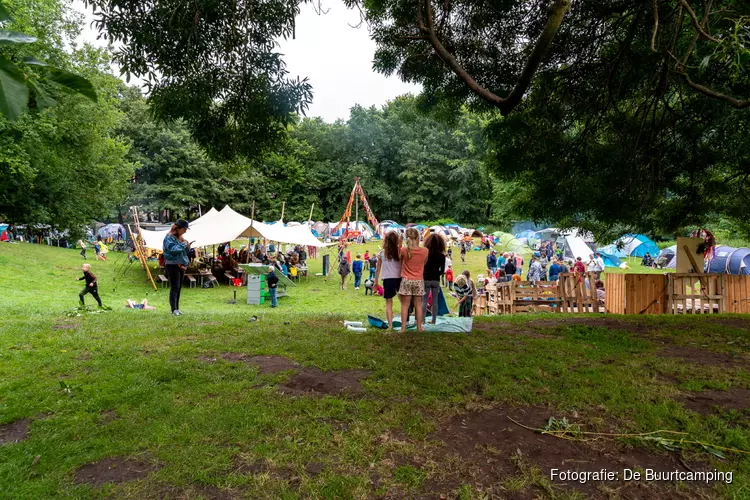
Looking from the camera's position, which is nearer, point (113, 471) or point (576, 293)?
point (113, 471)

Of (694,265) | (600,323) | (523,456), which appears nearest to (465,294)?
(600,323)

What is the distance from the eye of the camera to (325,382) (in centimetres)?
428

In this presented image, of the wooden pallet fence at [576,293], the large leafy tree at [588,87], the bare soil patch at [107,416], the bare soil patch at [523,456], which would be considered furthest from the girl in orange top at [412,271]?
the wooden pallet fence at [576,293]

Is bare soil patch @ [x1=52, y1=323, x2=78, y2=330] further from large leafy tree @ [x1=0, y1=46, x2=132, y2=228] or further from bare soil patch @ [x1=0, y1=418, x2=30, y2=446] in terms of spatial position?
large leafy tree @ [x1=0, y1=46, x2=132, y2=228]

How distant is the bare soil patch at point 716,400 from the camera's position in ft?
12.5

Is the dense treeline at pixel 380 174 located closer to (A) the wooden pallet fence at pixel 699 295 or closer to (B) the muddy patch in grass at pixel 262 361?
(A) the wooden pallet fence at pixel 699 295

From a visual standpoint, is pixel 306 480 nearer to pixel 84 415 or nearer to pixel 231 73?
pixel 84 415

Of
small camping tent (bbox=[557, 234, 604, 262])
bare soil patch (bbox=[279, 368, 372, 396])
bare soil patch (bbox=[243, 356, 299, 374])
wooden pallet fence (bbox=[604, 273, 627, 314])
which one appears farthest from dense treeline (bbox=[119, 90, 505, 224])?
bare soil patch (bbox=[279, 368, 372, 396])

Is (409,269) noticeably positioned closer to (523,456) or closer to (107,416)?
(523,456)

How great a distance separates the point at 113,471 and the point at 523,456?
2708mm

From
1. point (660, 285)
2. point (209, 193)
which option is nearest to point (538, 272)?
point (660, 285)

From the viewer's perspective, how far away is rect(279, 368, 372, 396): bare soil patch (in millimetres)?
4059

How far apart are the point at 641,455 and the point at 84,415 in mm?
4217

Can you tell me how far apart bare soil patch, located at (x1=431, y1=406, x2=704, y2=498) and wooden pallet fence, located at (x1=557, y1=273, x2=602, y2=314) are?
330 inches
